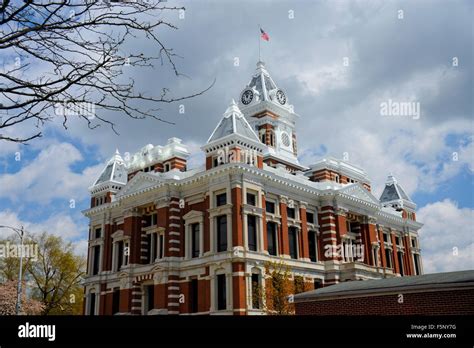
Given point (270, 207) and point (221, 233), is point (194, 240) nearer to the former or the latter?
point (221, 233)

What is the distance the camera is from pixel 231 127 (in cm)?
3788

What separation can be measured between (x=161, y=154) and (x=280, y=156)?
38.0 feet

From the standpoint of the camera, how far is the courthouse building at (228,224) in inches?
1384

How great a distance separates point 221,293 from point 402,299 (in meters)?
20.0

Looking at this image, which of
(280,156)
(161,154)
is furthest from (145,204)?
(280,156)

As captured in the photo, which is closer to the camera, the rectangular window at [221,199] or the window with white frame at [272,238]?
the rectangular window at [221,199]

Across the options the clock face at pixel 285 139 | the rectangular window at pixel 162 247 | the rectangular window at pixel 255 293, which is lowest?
the rectangular window at pixel 255 293

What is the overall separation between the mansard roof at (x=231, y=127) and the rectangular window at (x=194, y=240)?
6907 mm

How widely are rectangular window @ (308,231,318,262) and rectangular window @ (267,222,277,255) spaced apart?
4.95 m

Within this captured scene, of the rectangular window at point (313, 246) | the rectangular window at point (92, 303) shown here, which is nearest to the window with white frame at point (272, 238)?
the rectangular window at point (313, 246)

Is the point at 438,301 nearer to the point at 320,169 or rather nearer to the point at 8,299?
the point at 320,169

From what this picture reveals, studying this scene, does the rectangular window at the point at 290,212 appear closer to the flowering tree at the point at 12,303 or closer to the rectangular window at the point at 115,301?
the rectangular window at the point at 115,301

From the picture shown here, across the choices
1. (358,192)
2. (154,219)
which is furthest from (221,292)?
(358,192)

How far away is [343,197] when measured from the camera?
1693 inches
